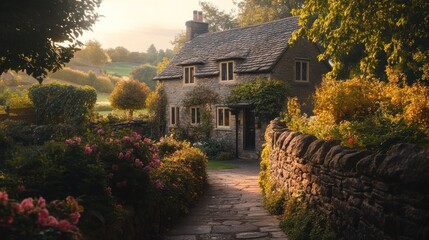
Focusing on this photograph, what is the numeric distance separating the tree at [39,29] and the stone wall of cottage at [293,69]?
1655cm

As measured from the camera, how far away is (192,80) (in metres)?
30.1

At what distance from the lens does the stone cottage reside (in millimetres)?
25859

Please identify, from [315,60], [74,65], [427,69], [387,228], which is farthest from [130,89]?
[74,65]

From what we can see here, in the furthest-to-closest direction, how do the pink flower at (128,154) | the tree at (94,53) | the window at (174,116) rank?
the tree at (94,53) → the window at (174,116) → the pink flower at (128,154)

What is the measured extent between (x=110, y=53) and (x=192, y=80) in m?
81.4

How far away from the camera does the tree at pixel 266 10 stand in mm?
39234

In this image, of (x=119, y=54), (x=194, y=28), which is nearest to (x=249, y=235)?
(x=194, y=28)

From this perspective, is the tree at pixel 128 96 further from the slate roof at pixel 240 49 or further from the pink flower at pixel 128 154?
the pink flower at pixel 128 154

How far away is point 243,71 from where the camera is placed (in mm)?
26172

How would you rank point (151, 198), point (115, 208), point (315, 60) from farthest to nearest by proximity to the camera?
point (315, 60), point (151, 198), point (115, 208)

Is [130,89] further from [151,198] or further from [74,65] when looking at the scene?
[74,65]

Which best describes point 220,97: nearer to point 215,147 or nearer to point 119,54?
point 215,147

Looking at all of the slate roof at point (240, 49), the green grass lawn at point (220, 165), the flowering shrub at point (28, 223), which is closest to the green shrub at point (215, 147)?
the green grass lawn at point (220, 165)

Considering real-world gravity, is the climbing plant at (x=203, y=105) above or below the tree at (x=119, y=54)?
below
